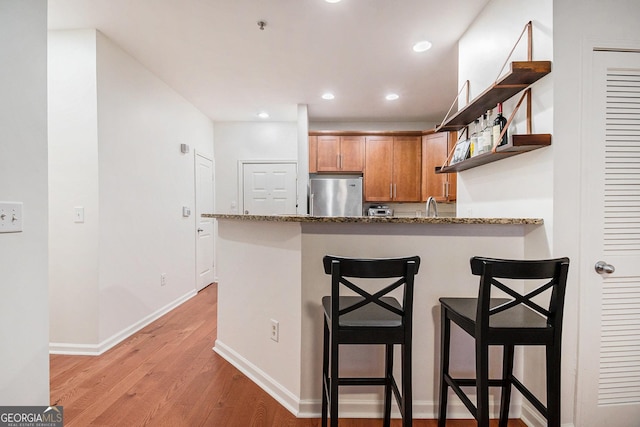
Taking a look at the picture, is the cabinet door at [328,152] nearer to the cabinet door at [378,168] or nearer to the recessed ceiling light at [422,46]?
the cabinet door at [378,168]

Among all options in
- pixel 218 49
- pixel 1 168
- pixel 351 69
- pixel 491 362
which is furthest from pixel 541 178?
pixel 218 49

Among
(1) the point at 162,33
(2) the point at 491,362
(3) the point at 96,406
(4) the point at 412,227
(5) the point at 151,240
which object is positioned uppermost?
(1) the point at 162,33

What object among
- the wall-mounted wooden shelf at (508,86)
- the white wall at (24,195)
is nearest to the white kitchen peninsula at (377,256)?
the wall-mounted wooden shelf at (508,86)

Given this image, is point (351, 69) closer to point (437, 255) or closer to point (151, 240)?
point (437, 255)

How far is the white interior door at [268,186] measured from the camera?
4.95 m

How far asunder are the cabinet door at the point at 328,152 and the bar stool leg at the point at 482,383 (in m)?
3.65

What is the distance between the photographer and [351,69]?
304 cm

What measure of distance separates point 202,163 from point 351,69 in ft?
8.72

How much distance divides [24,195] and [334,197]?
138 inches

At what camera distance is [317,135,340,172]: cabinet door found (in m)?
4.59

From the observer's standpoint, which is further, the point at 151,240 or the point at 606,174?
the point at 151,240

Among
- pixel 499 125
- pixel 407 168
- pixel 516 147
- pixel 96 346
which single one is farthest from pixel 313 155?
pixel 96 346

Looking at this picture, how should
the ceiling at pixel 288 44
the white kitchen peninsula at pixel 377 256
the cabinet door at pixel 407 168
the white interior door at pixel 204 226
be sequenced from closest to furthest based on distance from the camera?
the white kitchen peninsula at pixel 377 256
the ceiling at pixel 288 44
the white interior door at pixel 204 226
the cabinet door at pixel 407 168

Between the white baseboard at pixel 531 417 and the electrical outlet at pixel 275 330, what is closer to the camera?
the white baseboard at pixel 531 417
